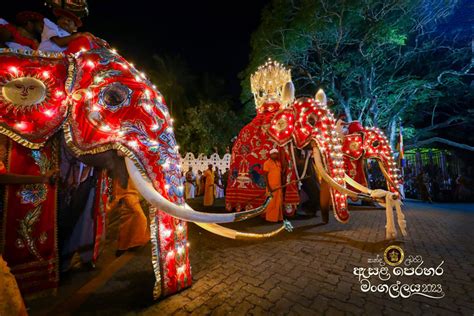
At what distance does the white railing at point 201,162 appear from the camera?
49.0 feet

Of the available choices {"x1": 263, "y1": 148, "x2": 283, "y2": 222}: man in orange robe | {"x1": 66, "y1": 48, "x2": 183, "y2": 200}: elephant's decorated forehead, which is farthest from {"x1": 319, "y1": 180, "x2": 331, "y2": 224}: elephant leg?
{"x1": 66, "y1": 48, "x2": 183, "y2": 200}: elephant's decorated forehead

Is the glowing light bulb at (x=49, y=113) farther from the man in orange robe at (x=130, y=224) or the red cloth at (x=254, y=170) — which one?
the red cloth at (x=254, y=170)

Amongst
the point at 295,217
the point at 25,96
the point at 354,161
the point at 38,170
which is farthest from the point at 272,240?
the point at 354,161

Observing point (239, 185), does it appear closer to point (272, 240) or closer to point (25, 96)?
point (272, 240)

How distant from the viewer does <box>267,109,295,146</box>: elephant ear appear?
5.47m

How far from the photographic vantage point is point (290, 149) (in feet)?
19.7

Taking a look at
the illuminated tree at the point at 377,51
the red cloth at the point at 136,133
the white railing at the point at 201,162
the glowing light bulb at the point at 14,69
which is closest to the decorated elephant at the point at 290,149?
the red cloth at the point at 136,133

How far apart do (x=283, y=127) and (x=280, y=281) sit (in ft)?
11.8

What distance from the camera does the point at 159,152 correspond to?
7.43 feet

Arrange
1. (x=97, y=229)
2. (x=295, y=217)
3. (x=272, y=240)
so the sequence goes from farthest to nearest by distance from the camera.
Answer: (x=295, y=217) < (x=272, y=240) < (x=97, y=229)

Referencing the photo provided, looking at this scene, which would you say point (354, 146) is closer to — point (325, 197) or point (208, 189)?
point (325, 197)

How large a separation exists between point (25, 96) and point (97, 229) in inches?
79.0

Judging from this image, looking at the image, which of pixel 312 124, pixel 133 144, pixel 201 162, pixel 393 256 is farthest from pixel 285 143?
pixel 201 162

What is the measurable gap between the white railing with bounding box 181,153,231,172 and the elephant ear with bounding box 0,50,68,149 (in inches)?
468
